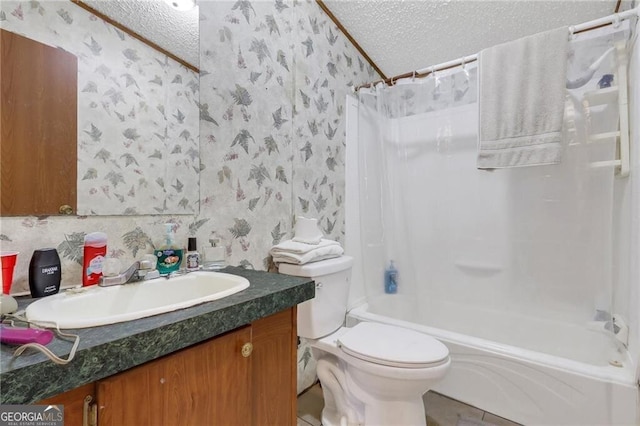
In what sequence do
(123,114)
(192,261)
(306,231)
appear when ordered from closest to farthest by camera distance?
(123,114) → (192,261) → (306,231)

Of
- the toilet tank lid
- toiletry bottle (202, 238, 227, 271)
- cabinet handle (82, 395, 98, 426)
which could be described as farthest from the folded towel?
cabinet handle (82, 395, 98, 426)

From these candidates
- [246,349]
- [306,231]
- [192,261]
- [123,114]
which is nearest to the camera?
[246,349]

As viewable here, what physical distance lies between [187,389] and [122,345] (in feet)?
0.61

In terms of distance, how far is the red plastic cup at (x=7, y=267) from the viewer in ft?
2.32

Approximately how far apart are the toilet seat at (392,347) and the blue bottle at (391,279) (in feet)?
2.27

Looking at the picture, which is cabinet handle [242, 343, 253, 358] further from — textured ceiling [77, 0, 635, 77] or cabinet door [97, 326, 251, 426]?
textured ceiling [77, 0, 635, 77]

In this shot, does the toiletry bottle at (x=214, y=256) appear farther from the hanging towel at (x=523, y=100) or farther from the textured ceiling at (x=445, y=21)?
the textured ceiling at (x=445, y=21)

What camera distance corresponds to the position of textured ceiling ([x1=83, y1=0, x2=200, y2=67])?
980mm

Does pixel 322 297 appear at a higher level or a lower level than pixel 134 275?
lower

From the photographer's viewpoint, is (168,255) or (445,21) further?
(445,21)

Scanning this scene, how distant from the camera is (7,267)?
2.35 feet

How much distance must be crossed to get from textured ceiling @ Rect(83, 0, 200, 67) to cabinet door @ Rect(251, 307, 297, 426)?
3.35 feet

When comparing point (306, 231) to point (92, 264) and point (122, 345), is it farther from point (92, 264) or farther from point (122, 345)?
point (122, 345)

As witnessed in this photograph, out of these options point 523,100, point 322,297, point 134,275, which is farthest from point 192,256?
point 523,100
